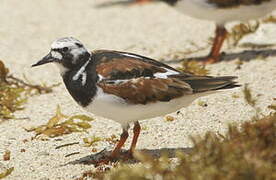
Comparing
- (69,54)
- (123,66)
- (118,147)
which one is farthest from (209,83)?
(69,54)

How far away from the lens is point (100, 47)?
843 cm

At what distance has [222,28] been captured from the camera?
720cm

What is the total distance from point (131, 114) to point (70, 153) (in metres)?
0.83

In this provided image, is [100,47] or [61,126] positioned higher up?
[61,126]

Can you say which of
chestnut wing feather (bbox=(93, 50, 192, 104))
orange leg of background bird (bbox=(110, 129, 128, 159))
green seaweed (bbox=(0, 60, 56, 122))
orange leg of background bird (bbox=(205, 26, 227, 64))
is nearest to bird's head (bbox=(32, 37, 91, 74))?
chestnut wing feather (bbox=(93, 50, 192, 104))

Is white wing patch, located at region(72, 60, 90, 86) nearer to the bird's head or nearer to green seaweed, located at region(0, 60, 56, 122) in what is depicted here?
the bird's head

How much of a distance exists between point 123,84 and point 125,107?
A: 0.18 metres

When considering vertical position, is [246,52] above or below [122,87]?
below

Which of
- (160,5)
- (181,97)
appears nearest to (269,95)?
(181,97)

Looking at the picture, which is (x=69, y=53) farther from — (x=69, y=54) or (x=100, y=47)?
(x=100, y=47)

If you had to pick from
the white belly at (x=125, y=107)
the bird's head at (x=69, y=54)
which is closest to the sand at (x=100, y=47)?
the white belly at (x=125, y=107)

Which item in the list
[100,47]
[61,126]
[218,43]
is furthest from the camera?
[100,47]

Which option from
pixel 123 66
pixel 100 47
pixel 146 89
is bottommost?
pixel 100 47

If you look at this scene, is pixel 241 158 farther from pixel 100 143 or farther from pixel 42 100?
pixel 42 100
